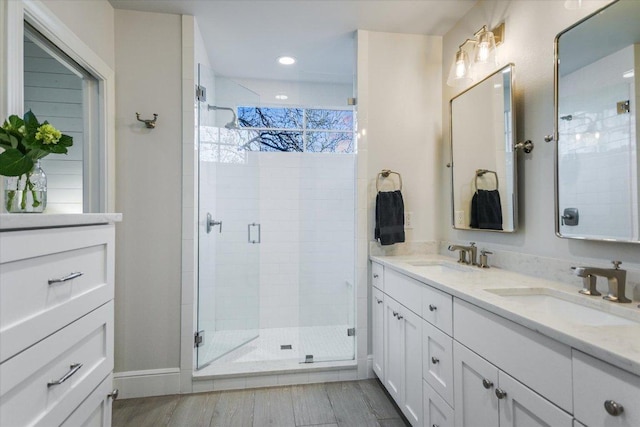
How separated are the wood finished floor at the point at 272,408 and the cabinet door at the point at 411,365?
215 mm

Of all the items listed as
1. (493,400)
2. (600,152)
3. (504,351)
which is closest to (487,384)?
(493,400)

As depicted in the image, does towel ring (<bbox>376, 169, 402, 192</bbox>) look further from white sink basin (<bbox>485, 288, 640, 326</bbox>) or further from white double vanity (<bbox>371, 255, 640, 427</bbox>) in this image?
white sink basin (<bbox>485, 288, 640, 326</bbox>)

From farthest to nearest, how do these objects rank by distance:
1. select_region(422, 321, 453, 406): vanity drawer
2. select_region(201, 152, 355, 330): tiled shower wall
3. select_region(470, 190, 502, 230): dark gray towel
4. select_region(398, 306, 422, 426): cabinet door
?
select_region(201, 152, 355, 330): tiled shower wall → select_region(470, 190, 502, 230): dark gray towel → select_region(398, 306, 422, 426): cabinet door → select_region(422, 321, 453, 406): vanity drawer

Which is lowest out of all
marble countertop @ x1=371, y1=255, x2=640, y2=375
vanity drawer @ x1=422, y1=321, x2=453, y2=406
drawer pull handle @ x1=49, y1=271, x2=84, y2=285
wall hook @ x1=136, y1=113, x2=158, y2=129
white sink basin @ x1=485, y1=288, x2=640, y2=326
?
vanity drawer @ x1=422, y1=321, x2=453, y2=406

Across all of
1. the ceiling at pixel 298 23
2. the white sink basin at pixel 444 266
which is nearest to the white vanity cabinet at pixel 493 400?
the white sink basin at pixel 444 266

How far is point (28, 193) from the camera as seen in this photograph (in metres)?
1.08

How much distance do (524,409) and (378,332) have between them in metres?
1.26

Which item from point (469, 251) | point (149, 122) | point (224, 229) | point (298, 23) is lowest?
point (469, 251)

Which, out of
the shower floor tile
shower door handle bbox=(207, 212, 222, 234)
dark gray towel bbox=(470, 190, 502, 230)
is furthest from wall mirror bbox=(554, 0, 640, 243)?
shower door handle bbox=(207, 212, 222, 234)

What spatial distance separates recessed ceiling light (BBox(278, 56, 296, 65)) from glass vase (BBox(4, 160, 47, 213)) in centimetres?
213

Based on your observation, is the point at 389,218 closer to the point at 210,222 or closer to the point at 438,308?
the point at 438,308

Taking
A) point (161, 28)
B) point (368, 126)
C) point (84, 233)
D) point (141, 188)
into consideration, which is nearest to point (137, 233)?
point (141, 188)

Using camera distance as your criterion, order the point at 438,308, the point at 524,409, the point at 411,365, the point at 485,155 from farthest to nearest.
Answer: the point at 485,155, the point at 411,365, the point at 438,308, the point at 524,409

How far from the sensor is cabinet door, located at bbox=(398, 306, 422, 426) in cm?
159
